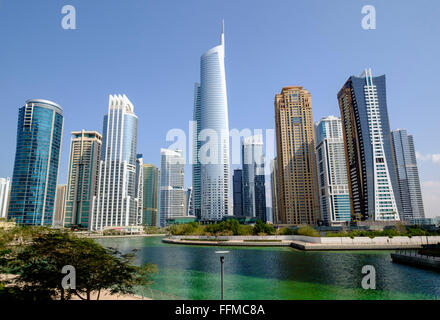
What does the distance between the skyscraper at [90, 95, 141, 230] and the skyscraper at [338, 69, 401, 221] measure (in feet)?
388

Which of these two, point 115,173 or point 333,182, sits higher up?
point 115,173

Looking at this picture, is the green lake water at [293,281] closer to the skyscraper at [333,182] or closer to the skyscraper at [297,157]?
the skyscraper at [333,182]

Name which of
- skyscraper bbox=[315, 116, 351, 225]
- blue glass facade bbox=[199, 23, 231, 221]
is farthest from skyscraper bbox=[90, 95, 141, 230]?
skyscraper bbox=[315, 116, 351, 225]

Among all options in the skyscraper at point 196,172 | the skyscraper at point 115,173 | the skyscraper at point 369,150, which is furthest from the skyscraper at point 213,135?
the skyscraper at point 369,150

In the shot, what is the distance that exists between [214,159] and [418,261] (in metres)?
138

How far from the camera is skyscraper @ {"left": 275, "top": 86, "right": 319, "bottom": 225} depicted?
130125 millimetres

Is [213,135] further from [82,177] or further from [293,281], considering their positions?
[293,281]

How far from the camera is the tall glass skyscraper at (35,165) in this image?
114 meters

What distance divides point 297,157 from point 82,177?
421 ft

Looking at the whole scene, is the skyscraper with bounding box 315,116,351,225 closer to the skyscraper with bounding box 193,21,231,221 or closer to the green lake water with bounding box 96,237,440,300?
the skyscraper with bounding box 193,21,231,221

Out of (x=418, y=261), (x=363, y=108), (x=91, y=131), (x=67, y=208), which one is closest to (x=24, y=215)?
(x=67, y=208)

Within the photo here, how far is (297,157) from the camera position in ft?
438

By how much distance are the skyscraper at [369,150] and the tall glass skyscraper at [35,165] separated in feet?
451

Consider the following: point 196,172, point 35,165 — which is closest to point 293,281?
point 35,165
